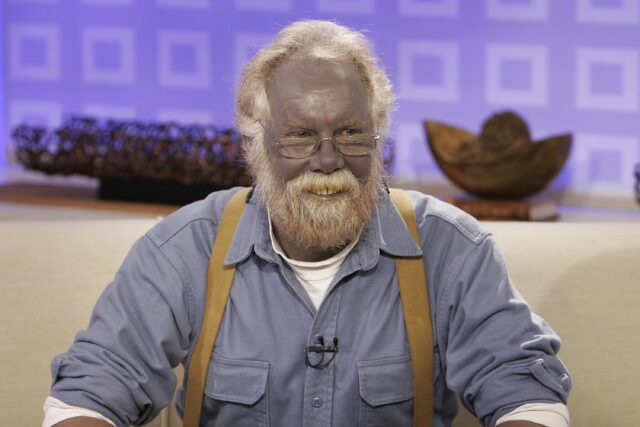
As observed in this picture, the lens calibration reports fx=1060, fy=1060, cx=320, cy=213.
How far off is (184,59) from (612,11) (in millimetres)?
1976

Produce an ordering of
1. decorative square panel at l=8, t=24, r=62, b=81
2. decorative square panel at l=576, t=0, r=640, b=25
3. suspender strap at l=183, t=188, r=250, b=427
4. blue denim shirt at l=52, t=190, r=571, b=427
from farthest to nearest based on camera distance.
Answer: decorative square panel at l=8, t=24, r=62, b=81, decorative square panel at l=576, t=0, r=640, b=25, suspender strap at l=183, t=188, r=250, b=427, blue denim shirt at l=52, t=190, r=571, b=427

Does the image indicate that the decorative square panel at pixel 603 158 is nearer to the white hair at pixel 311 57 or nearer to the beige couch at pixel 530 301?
the beige couch at pixel 530 301

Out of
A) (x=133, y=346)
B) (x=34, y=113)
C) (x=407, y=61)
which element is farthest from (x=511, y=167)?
(x=34, y=113)

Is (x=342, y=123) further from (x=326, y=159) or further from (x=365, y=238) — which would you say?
(x=365, y=238)

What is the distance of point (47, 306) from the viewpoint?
249cm

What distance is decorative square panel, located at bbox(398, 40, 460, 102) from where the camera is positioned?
4641 mm

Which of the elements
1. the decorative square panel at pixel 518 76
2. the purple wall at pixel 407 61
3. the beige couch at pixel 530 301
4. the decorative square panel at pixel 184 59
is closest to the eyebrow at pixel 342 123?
the beige couch at pixel 530 301

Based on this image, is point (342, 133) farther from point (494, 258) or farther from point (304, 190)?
point (494, 258)

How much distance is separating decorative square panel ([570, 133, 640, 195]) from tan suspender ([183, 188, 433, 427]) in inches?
93.4

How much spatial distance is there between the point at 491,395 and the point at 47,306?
3.53 feet

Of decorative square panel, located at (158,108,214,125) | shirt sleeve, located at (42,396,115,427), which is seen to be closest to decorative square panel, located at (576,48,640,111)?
decorative square panel, located at (158,108,214,125)

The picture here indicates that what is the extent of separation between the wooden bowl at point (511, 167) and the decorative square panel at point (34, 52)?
7.38 ft

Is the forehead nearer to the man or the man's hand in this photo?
the man

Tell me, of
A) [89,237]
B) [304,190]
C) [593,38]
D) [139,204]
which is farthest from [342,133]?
[593,38]
